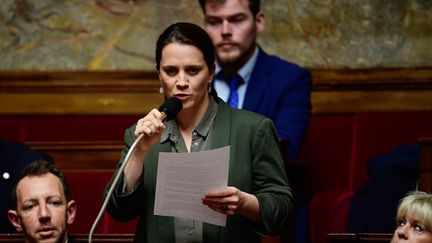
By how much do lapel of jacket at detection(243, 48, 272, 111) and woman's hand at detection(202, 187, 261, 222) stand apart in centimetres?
167

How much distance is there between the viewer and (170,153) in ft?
8.76

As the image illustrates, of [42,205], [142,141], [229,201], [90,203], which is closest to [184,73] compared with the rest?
[142,141]

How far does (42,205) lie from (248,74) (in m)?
1.37

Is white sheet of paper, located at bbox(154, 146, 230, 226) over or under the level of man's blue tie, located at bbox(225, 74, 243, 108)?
under

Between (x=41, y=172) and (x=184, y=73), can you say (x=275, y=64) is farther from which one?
(x=184, y=73)

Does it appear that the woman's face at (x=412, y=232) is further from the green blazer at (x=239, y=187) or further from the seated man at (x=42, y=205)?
the seated man at (x=42, y=205)

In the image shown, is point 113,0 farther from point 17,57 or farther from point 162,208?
point 162,208

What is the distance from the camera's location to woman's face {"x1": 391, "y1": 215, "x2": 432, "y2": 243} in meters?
3.21

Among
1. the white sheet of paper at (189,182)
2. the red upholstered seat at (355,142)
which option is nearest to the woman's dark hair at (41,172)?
the white sheet of paper at (189,182)

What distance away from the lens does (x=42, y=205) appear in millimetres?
3385

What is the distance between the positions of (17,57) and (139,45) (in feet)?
2.07

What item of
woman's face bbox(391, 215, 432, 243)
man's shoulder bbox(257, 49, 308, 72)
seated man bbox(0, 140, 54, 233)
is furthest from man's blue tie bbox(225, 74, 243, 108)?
woman's face bbox(391, 215, 432, 243)

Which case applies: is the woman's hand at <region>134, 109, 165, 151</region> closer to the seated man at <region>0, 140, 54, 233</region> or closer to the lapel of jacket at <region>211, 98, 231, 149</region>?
the lapel of jacket at <region>211, 98, 231, 149</region>

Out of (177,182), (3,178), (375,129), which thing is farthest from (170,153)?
(375,129)
